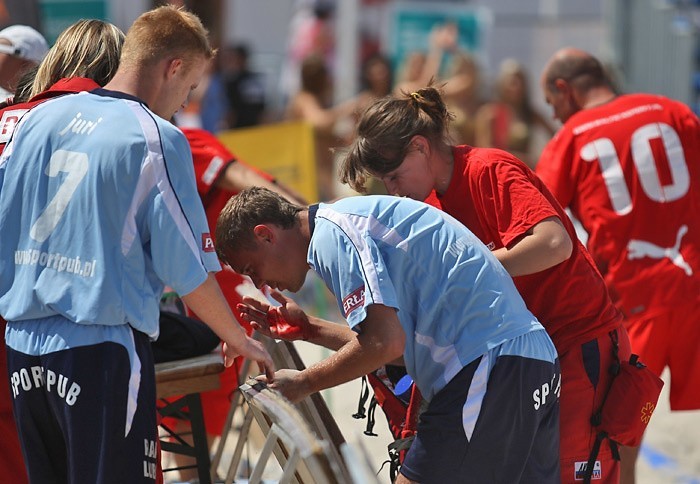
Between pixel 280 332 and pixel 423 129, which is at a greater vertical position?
pixel 423 129

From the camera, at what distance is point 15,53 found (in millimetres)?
4285

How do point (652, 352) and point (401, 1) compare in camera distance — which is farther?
point (401, 1)

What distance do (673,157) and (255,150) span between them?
4528mm

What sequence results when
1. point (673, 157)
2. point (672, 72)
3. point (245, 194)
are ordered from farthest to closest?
point (672, 72) < point (673, 157) < point (245, 194)

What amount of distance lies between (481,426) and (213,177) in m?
1.91

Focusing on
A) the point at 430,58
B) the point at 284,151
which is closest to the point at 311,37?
the point at 430,58

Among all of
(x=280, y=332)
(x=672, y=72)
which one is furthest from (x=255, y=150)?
(x=280, y=332)

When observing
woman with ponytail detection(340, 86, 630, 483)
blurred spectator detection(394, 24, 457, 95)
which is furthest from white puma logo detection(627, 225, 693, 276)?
blurred spectator detection(394, 24, 457, 95)

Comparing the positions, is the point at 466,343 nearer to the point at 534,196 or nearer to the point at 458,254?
the point at 458,254

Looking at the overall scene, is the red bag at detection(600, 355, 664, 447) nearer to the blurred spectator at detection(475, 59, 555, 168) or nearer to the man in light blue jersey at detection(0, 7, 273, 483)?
the man in light blue jersey at detection(0, 7, 273, 483)

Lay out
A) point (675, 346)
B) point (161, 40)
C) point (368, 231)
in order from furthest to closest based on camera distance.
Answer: point (675, 346) < point (161, 40) < point (368, 231)

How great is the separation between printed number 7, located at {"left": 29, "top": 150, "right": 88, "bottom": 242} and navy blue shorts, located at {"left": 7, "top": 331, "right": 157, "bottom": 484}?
311 millimetres

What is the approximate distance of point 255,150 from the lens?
8.66 metres

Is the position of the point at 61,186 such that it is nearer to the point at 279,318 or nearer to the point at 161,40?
the point at 161,40
